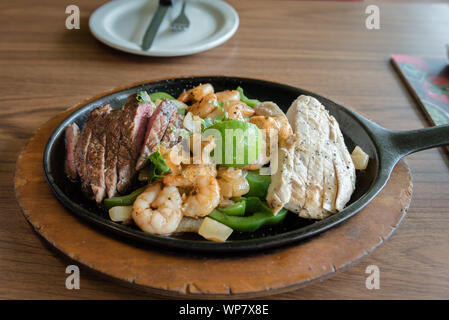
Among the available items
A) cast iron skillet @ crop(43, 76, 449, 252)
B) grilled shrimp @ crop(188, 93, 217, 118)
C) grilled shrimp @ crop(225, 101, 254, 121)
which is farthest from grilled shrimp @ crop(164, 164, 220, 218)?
grilled shrimp @ crop(188, 93, 217, 118)

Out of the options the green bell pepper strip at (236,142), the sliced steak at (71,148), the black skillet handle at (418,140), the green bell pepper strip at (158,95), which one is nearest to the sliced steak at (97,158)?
the sliced steak at (71,148)

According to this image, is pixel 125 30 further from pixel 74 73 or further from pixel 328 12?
pixel 328 12

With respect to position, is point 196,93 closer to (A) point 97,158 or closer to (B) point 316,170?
(A) point 97,158

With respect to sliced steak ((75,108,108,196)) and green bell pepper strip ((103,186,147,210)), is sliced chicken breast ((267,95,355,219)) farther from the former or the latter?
sliced steak ((75,108,108,196))

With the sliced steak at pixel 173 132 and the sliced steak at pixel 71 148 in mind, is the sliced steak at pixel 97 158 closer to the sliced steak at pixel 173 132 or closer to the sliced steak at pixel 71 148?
the sliced steak at pixel 71 148
